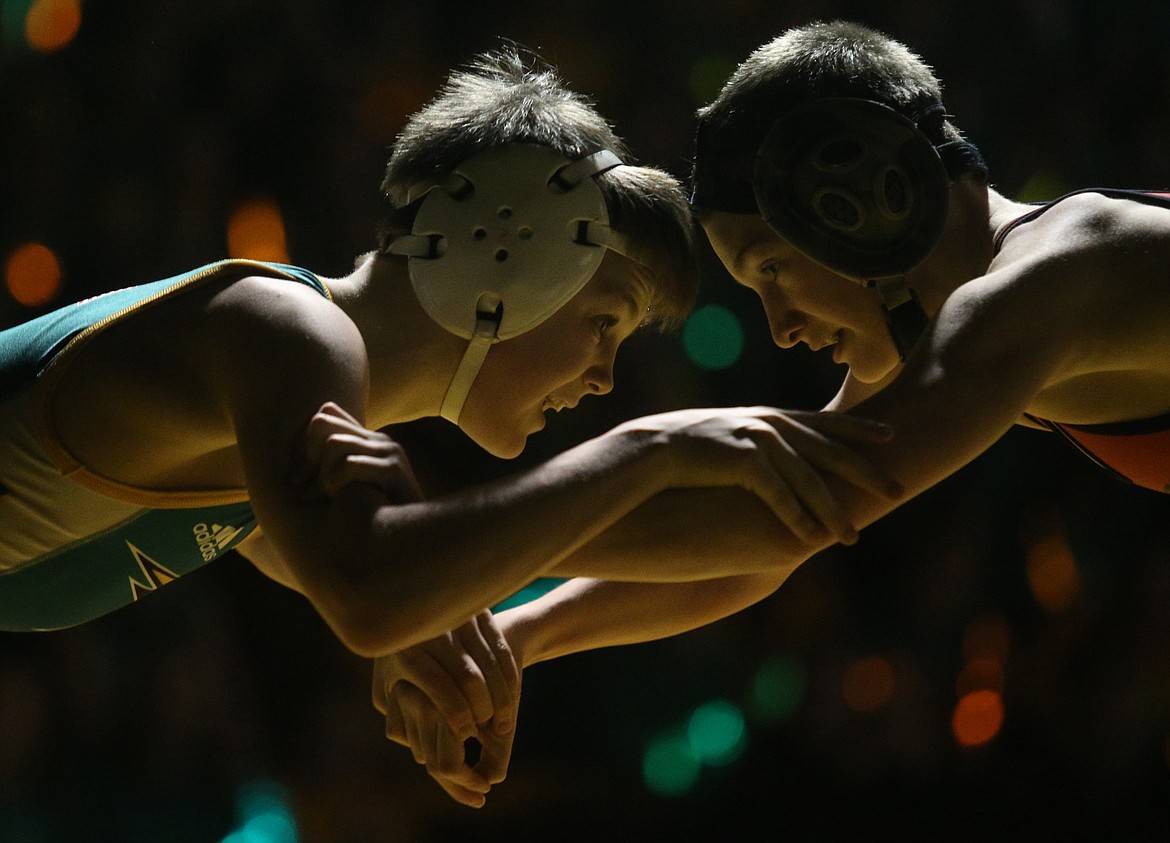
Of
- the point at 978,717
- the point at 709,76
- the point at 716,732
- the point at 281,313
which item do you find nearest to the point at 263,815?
the point at 716,732

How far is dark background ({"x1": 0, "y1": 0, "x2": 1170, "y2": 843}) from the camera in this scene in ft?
11.8

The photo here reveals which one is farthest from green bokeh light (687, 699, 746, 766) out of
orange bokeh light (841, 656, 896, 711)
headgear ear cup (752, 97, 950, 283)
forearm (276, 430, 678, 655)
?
forearm (276, 430, 678, 655)

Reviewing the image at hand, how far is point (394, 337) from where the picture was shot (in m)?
1.90

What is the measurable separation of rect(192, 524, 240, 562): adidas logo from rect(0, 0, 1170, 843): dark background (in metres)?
1.74

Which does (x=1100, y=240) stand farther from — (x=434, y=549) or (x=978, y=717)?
(x=978, y=717)

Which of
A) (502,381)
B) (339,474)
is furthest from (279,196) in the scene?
(339,474)

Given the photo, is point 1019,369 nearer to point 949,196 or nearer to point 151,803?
point 949,196

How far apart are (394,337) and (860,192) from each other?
0.75 m

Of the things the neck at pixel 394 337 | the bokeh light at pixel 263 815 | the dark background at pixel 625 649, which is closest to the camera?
the neck at pixel 394 337

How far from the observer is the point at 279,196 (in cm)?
427

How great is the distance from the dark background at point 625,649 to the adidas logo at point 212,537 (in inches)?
68.4

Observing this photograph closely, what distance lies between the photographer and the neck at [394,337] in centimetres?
189

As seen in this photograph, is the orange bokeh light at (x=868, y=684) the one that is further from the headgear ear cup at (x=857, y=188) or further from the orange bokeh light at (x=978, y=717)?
the headgear ear cup at (x=857, y=188)

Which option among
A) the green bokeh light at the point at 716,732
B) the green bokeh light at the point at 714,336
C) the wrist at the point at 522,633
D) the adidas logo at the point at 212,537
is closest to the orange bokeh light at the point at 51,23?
the green bokeh light at the point at 714,336
